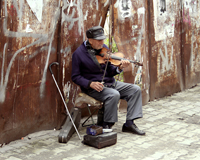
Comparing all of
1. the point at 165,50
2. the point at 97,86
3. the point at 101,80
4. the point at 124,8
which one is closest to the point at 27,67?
the point at 97,86

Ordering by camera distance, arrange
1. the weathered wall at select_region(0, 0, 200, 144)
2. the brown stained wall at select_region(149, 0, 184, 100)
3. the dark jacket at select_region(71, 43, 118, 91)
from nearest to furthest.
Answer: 1. the weathered wall at select_region(0, 0, 200, 144)
2. the dark jacket at select_region(71, 43, 118, 91)
3. the brown stained wall at select_region(149, 0, 184, 100)

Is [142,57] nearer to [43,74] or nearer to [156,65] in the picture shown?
[156,65]

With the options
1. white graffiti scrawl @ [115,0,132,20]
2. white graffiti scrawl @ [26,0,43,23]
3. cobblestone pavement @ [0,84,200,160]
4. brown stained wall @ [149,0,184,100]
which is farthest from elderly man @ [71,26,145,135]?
brown stained wall @ [149,0,184,100]

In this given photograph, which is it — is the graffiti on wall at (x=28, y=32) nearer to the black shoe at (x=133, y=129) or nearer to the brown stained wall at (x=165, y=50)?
the black shoe at (x=133, y=129)

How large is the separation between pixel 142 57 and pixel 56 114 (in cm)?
236

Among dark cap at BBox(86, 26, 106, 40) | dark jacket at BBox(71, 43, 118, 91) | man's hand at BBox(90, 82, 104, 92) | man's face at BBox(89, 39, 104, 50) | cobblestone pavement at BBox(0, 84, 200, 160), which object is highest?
dark cap at BBox(86, 26, 106, 40)

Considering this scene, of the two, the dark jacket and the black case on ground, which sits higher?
the dark jacket

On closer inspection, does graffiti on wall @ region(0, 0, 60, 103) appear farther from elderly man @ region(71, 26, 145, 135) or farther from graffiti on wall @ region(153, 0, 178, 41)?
graffiti on wall @ region(153, 0, 178, 41)

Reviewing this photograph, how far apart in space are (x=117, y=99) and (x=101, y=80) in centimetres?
41

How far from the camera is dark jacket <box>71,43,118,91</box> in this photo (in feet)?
16.0

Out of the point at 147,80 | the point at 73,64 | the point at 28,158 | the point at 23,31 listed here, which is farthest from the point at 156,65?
the point at 28,158

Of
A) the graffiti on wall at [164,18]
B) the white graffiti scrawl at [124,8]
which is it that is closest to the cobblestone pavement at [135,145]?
the white graffiti scrawl at [124,8]

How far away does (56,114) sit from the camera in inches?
205

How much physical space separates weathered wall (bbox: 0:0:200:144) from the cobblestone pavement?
0.32 m
